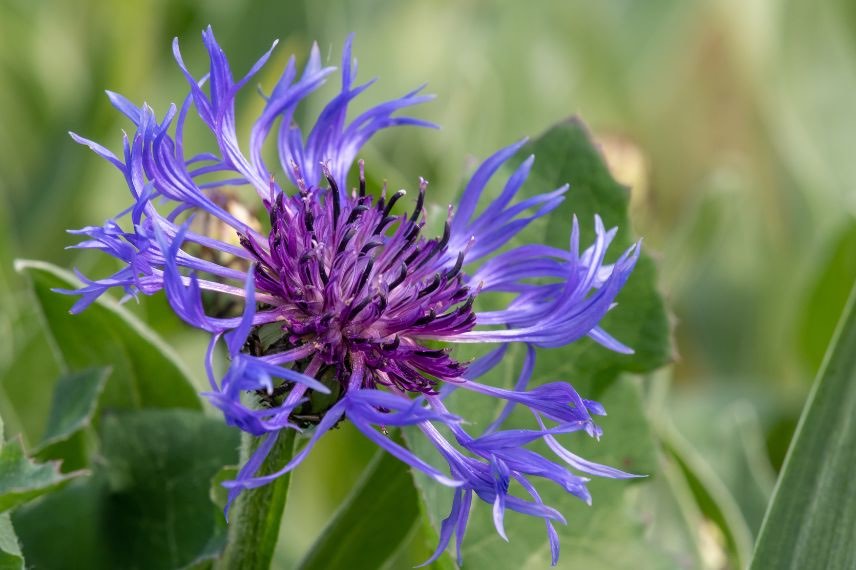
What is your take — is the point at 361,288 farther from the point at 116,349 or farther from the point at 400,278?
the point at 116,349

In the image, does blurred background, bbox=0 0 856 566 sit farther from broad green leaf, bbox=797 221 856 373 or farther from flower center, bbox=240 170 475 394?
flower center, bbox=240 170 475 394

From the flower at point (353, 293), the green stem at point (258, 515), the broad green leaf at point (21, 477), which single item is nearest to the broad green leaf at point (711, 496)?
the flower at point (353, 293)

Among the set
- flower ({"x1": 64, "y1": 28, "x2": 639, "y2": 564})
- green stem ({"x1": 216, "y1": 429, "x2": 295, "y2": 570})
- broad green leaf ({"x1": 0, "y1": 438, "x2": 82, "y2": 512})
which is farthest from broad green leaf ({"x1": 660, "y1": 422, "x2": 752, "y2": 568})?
broad green leaf ({"x1": 0, "y1": 438, "x2": 82, "y2": 512})

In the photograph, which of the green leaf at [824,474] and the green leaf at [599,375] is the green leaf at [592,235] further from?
the green leaf at [824,474]

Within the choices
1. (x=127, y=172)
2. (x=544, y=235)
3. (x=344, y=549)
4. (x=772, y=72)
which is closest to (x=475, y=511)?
(x=344, y=549)

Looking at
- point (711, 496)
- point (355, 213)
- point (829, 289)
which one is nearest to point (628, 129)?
point (829, 289)

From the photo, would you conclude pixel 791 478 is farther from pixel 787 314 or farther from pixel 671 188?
pixel 671 188
